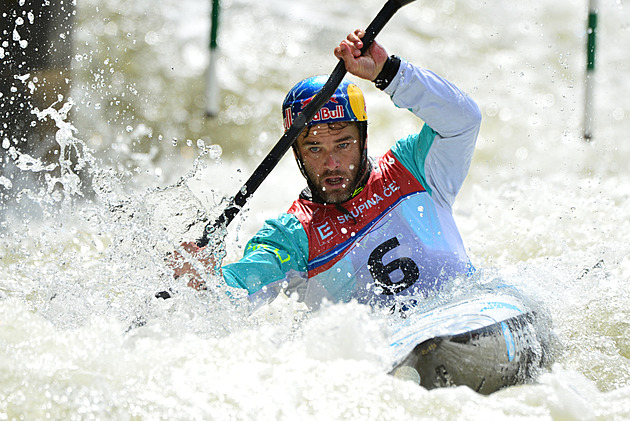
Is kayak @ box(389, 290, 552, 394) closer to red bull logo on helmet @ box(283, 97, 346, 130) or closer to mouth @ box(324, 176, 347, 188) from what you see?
mouth @ box(324, 176, 347, 188)

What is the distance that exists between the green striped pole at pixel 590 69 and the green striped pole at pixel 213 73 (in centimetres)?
322

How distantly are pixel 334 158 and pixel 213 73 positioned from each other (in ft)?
12.0

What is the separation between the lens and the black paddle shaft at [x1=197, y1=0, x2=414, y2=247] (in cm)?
296

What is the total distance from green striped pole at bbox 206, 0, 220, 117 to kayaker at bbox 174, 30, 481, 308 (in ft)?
10.9

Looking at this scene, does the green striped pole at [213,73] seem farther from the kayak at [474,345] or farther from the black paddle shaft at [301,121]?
the kayak at [474,345]

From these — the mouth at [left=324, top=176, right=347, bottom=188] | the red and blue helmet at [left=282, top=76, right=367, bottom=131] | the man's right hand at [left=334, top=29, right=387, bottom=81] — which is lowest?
the mouth at [left=324, top=176, right=347, bottom=188]

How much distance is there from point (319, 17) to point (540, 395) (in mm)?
6842

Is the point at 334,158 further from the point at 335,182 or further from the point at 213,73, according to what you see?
the point at 213,73

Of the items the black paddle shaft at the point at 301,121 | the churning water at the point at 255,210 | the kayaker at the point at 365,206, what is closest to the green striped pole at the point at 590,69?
the churning water at the point at 255,210

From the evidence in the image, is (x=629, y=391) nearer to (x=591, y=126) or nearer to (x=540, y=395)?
(x=540, y=395)

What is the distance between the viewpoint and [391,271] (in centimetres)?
297

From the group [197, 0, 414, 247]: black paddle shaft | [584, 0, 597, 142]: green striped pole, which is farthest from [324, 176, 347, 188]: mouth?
[584, 0, 597, 142]: green striped pole

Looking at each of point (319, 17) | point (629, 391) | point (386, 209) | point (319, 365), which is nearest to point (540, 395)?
point (629, 391)

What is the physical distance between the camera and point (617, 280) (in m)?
3.44
